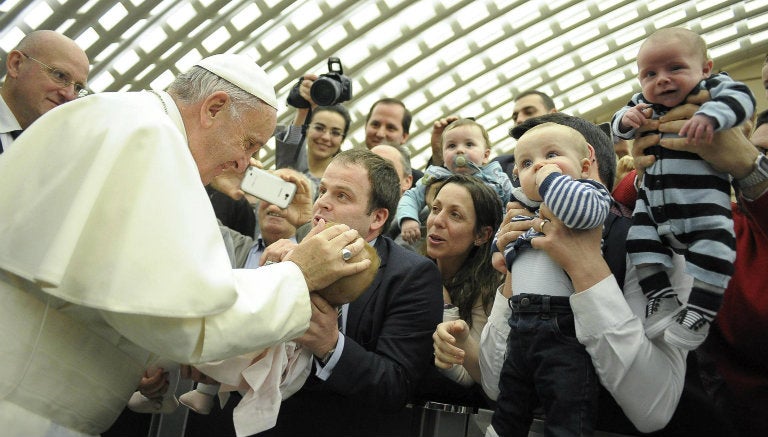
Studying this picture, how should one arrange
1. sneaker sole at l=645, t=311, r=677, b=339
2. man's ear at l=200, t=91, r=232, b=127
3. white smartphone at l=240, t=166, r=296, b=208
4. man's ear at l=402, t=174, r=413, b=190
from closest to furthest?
sneaker sole at l=645, t=311, r=677, b=339, man's ear at l=200, t=91, r=232, b=127, white smartphone at l=240, t=166, r=296, b=208, man's ear at l=402, t=174, r=413, b=190

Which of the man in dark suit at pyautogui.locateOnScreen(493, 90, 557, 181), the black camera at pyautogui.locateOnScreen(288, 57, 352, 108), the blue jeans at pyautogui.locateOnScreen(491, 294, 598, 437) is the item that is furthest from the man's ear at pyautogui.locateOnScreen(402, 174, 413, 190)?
the blue jeans at pyautogui.locateOnScreen(491, 294, 598, 437)

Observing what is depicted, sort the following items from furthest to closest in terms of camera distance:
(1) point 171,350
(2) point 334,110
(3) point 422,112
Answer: (3) point 422,112
(2) point 334,110
(1) point 171,350

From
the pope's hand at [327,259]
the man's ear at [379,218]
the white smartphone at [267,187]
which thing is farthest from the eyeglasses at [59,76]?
the pope's hand at [327,259]

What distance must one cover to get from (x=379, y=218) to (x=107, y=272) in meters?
1.97

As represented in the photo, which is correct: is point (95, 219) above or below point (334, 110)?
above

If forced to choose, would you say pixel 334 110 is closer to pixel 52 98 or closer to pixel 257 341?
pixel 52 98

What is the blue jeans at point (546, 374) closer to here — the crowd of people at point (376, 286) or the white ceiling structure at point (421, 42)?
the crowd of people at point (376, 286)

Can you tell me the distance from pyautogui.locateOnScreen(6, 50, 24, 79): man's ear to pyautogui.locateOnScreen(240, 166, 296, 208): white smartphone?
2.20 meters

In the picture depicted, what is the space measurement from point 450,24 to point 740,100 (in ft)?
75.6

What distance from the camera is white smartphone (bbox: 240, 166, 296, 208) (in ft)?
15.0

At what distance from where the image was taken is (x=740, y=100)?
3152 mm

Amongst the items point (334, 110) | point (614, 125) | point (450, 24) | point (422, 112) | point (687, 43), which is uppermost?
point (687, 43)

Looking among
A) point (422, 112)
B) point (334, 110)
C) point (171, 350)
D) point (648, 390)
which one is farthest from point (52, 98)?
point (422, 112)

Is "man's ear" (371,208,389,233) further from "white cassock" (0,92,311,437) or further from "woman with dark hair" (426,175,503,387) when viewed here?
"white cassock" (0,92,311,437)
